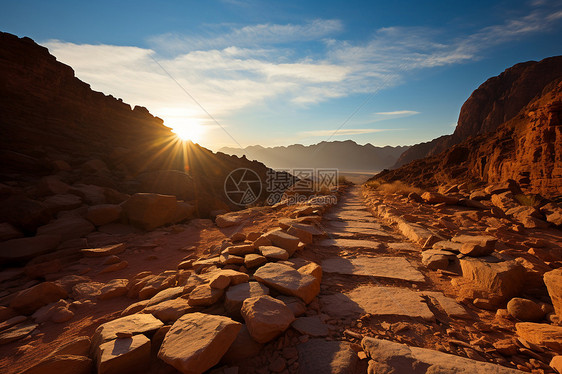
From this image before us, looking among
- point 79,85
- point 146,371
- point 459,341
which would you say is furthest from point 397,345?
point 79,85

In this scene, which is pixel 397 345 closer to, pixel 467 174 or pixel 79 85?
pixel 467 174

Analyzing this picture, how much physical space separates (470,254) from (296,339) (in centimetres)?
232

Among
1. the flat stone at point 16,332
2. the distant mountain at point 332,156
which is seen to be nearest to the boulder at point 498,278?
the flat stone at point 16,332

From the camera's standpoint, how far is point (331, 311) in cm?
182

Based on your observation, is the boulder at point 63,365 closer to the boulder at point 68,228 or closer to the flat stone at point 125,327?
the flat stone at point 125,327

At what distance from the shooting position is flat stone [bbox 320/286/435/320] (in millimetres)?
1774

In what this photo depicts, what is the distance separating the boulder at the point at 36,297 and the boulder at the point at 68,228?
2726 mm

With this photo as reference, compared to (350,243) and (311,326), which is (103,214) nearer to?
(350,243)

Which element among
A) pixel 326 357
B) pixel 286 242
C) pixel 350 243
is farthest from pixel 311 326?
pixel 350 243

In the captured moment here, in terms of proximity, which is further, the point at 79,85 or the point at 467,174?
the point at 467,174

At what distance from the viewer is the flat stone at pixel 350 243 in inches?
137

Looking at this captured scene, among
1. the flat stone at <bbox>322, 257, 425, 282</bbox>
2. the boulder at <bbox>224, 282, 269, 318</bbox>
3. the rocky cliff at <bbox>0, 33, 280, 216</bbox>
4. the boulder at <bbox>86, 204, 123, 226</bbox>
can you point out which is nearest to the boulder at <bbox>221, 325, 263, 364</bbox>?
the boulder at <bbox>224, 282, 269, 318</bbox>

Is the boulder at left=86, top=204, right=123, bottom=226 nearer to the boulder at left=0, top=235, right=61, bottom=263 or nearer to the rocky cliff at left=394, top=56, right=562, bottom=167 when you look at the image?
the boulder at left=0, top=235, right=61, bottom=263

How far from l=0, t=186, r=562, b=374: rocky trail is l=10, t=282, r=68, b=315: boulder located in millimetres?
11
